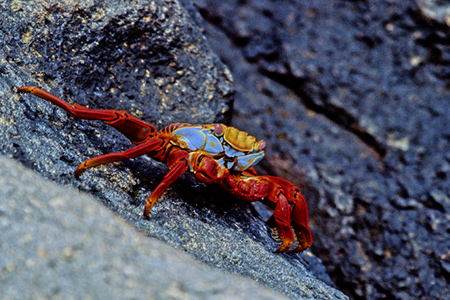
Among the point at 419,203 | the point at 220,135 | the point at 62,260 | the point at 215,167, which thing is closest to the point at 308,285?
the point at 215,167

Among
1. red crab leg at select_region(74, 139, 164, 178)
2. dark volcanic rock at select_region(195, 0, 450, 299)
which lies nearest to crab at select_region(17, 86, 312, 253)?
red crab leg at select_region(74, 139, 164, 178)

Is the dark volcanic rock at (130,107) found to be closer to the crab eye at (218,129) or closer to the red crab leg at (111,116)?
the red crab leg at (111,116)

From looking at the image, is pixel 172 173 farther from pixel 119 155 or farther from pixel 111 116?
pixel 111 116

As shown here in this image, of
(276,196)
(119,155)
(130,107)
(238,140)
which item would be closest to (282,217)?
(276,196)

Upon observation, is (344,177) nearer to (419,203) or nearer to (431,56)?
(419,203)

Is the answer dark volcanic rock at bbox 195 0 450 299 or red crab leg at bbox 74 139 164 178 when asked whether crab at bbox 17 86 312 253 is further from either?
dark volcanic rock at bbox 195 0 450 299
